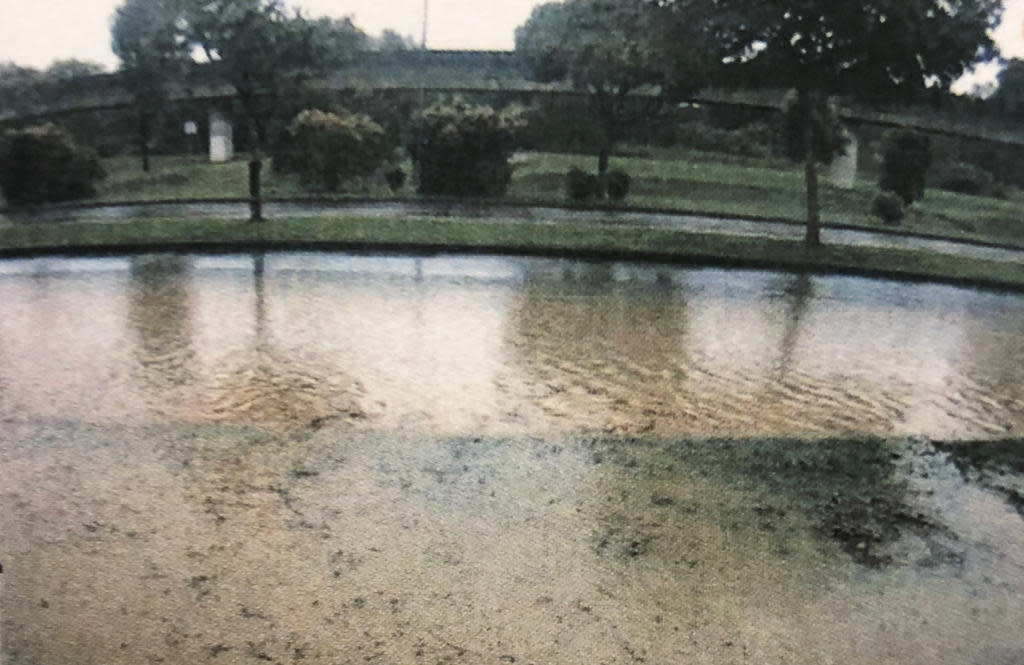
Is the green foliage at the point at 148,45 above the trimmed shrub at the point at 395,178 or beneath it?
above

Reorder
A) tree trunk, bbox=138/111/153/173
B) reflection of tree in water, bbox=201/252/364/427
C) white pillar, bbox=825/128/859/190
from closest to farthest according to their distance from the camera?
reflection of tree in water, bbox=201/252/364/427, tree trunk, bbox=138/111/153/173, white pillar, bbox=825/128/859/190

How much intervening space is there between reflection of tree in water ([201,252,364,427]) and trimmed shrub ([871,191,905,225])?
16.8 meters

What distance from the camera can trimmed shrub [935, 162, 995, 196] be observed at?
24.0 metres

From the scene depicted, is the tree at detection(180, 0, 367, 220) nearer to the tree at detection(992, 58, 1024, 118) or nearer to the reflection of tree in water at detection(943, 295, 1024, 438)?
the reflection of tree in water at detection(943, 295, 1024, 438)

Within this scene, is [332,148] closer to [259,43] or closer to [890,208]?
[259,43]

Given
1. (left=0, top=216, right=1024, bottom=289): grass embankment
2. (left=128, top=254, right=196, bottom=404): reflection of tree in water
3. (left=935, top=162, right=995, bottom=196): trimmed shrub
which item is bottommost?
(left=128, top=254, right=196, bottom=404): reflection of tree in water

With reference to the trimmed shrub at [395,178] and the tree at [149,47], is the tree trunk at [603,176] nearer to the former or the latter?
the trimmed shrub at [395,178]

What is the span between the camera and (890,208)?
20141mm

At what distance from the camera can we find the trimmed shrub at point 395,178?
19.8m

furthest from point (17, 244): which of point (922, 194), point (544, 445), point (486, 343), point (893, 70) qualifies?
point (922, 194)

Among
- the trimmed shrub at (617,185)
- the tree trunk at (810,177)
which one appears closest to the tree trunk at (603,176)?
the trimmed shrub at (617,185)

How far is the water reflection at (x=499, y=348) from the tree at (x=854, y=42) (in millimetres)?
4135

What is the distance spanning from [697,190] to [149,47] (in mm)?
14001

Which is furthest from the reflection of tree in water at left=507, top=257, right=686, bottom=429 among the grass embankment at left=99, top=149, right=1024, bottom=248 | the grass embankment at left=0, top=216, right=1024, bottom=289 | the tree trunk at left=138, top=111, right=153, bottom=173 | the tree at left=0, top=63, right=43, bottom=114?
the tree trunk at left=138, top=111, right=153, bottom=173
